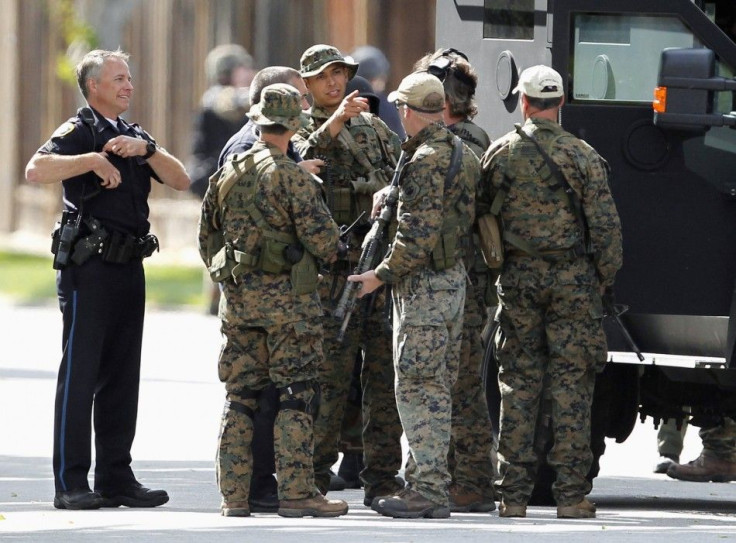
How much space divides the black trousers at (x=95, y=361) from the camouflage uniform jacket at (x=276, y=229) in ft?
2.17

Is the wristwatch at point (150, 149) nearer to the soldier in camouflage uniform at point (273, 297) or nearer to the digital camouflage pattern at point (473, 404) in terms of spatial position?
the soldier in camouflage uniform at point (273, 297)

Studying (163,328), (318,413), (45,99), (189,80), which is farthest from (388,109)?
(45,99)

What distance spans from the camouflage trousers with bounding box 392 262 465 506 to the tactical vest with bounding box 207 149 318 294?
17.6 inches

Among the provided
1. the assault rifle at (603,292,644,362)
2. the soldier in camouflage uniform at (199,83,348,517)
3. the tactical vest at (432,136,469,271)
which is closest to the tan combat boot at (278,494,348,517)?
the soldier in camouflage uniform at (199,83,348,517)

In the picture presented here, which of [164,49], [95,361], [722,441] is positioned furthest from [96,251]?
[164,49]

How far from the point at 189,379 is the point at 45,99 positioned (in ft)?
46.8

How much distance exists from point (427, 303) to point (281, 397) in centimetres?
74

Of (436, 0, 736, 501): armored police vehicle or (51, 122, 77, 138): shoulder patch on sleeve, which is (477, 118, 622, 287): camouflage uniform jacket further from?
(51, 122, 77, 138): shoulder patch on sleeve

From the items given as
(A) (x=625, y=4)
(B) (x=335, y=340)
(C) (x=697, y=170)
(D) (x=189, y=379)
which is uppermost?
(A) (x=625, y=4)

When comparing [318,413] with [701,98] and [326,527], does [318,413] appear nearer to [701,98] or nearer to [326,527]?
[326,527]

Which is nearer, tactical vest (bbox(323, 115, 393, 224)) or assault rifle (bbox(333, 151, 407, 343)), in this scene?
assault rifle (bbox(333, 151, 407, 343))

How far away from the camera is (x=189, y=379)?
15000mm

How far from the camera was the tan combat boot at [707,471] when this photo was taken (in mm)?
10883

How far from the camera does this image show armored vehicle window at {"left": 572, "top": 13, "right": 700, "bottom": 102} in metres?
8.98
